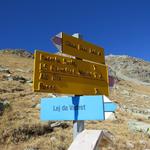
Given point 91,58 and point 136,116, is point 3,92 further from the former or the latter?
point 91,58

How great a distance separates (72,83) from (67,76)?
159 millimetres

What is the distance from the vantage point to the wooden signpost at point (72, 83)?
187 inches

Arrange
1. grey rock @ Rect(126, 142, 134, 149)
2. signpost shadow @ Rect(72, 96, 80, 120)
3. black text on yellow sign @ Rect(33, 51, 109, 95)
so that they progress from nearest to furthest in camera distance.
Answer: black text on yellow sign @ Rect(33, 51, 109, 95), signpost shadow @ Rect(72, 96, 80, 120), grey rock @ Rect(126, 142, 134, 149)

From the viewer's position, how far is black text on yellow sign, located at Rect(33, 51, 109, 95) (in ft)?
15.5

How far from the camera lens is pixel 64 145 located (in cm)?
847

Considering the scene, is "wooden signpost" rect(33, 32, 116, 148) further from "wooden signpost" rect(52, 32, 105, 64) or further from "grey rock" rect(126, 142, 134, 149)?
"grey rock" rect(126, 142, 134, 149)

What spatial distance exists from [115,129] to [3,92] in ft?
28.1

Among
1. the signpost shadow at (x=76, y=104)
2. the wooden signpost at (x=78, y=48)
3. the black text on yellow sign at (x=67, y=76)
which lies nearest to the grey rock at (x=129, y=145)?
the black text on yellow sign at (x=67, y=76)

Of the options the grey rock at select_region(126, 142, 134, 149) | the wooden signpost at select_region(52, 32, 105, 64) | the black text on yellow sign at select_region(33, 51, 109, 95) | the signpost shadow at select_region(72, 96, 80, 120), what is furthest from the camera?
the grey rock at select_region(126, 142, 134, 149)

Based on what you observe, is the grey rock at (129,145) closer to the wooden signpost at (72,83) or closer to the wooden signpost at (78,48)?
the wooden signpost at (72,83)

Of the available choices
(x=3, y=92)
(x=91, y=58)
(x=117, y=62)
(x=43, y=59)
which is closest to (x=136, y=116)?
(x=3, y=92)

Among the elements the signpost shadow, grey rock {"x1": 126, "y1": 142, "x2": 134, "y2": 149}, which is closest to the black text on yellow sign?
the signpost shadow

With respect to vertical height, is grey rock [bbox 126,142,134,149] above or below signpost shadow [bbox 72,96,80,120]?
below

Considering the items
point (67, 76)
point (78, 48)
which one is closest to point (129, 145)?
point (78, 48)
